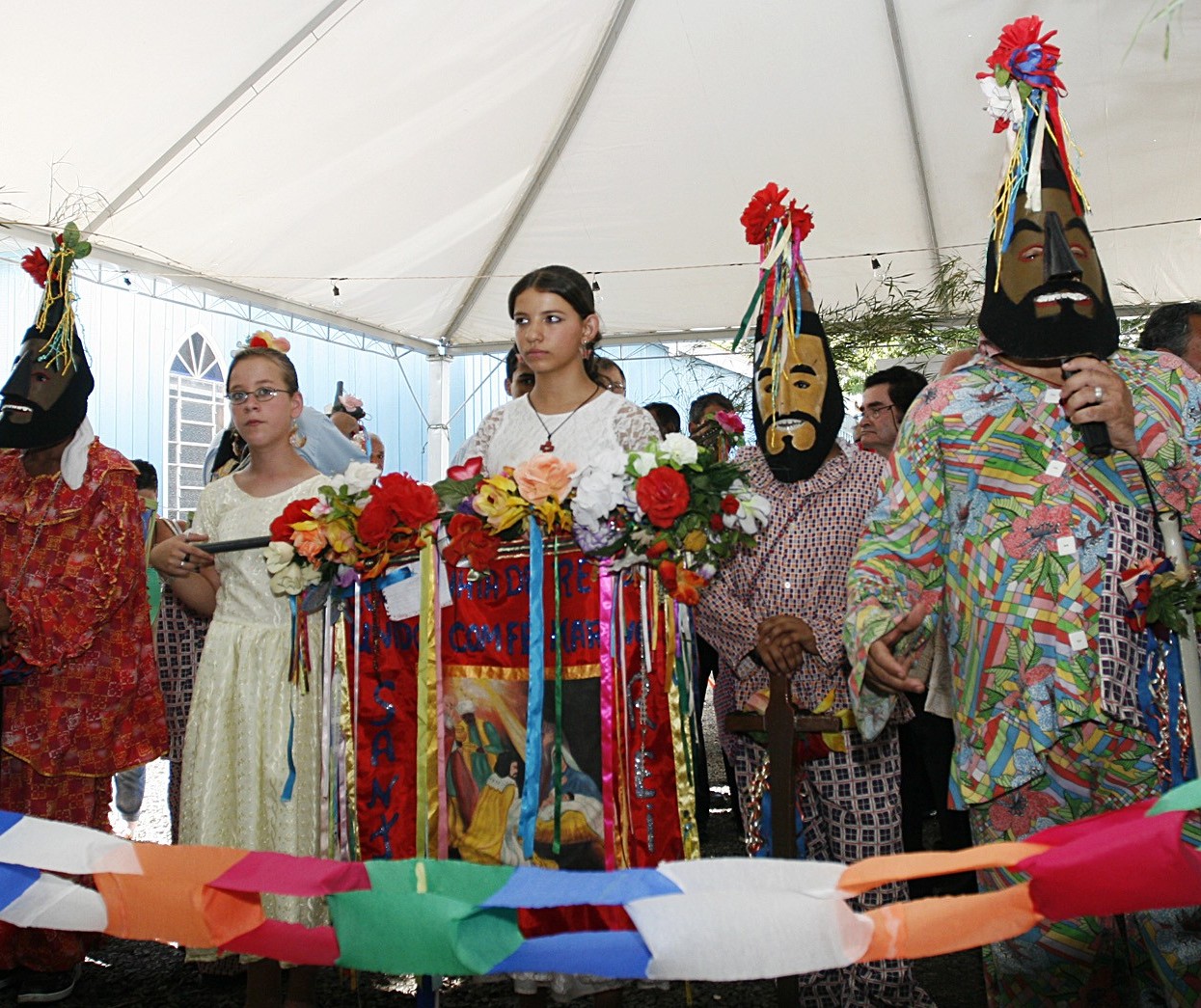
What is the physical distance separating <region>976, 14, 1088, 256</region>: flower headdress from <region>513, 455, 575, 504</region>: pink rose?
3.90ft

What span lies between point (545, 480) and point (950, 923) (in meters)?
1.67

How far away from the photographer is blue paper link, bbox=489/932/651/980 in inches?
58.2

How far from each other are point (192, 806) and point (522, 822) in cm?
127

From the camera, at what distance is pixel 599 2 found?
26.9 feet

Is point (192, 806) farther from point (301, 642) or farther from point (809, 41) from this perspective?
point (809, 41)

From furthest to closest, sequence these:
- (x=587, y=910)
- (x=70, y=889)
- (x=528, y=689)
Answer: (x=528, y=689) < (x=587, y=910) < (x=70, y=889)

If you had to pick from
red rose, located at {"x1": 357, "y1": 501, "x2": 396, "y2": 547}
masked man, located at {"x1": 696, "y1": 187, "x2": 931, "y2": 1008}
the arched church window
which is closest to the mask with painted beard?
masked man, located at {"x1": 696, "y1": 187, "x2": 931, "y2": 1008}

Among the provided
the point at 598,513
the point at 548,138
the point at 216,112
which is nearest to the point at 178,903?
the point at 598,513

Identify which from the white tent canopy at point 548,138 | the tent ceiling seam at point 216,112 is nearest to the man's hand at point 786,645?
the white tent canopy at point 548,138

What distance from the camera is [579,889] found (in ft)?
5.09

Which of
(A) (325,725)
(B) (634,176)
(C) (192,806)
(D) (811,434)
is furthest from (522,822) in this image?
(B) (634,176)

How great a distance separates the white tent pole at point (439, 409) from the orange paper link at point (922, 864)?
37.7 feet

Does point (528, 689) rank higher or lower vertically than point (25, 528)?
lower

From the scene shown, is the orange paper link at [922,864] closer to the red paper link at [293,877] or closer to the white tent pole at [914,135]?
the red paper link at [293,877]
